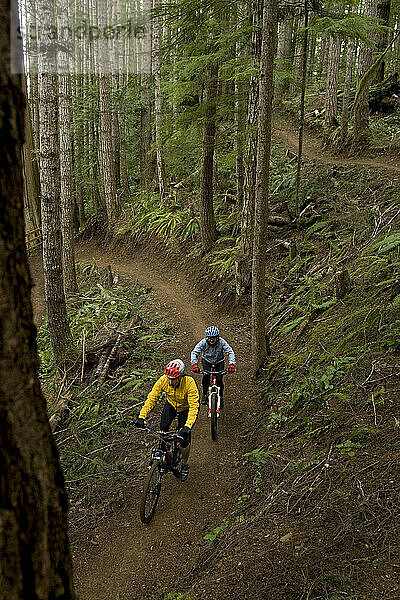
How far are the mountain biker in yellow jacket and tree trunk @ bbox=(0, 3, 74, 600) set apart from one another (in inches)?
181

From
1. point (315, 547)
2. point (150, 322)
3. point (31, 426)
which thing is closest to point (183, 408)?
point (315, 547)

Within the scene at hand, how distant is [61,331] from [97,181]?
18.8 meters

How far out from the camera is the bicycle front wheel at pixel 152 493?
6387 millimetres

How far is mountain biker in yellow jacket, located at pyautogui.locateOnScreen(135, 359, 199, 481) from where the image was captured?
255 inches

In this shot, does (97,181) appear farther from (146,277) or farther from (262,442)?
(262,442)

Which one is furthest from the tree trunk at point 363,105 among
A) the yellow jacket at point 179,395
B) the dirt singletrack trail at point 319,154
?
the yellow jacket at point 179,395

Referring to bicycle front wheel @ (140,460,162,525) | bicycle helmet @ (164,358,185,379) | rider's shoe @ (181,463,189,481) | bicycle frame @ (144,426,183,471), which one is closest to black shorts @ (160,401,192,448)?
bicycle frame @ (144,426,183,471)

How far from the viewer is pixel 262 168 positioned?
27.3ft

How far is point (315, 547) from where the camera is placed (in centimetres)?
434

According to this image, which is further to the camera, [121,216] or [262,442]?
[121,216]

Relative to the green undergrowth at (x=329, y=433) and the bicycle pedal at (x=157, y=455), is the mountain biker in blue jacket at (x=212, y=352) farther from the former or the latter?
the bicycle pedal at (x=157, y=455)

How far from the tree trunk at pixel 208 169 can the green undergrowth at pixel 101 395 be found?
133 inches

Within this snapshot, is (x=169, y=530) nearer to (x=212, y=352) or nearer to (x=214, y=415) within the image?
(x=214, y=415)

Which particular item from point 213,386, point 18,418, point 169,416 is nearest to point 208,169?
point 213,386
